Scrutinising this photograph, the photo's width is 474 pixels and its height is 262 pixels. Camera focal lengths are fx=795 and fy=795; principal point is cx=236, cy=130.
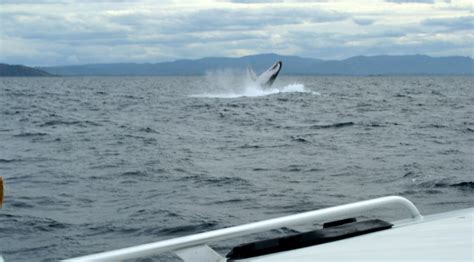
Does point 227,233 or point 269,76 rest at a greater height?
point 227,233

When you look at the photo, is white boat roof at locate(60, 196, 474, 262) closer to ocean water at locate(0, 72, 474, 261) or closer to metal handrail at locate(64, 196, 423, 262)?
metal handrail at locate(64, 196, 423, 262)

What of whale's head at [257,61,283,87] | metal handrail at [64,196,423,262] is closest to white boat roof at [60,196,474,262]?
metal handrail at [64,196,423,262]

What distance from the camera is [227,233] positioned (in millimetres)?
3098

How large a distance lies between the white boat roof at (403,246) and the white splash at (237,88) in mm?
69432

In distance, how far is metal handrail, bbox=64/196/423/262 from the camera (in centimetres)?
291

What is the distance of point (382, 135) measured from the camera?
2778cm

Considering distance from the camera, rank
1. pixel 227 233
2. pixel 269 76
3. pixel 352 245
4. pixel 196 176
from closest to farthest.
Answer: pixel 227 233
pixel 352 245
pixel 196 176
pixel 269 76

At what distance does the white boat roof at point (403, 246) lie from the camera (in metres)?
3.04

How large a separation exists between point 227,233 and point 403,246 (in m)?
0.72

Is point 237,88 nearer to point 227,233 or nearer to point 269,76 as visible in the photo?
point 269,76

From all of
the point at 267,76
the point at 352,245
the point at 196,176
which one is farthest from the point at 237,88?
the point at 352,245

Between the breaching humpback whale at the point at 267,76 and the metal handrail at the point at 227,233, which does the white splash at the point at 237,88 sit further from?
the metal handrail at the point at 227,233

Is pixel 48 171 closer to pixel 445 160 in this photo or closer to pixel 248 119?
pixel 445 160

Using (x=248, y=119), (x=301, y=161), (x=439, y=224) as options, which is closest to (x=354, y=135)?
(x=301, y=161)
